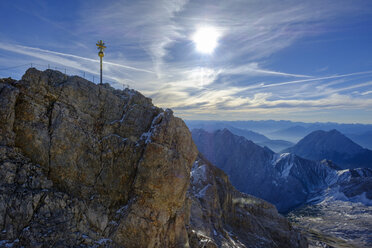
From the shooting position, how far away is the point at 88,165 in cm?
2317

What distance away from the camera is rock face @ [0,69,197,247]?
1850cm

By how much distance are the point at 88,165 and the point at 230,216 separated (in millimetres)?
57288

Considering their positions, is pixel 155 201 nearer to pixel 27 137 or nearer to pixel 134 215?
pixel 134 215

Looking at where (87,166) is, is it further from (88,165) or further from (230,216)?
(230,216)

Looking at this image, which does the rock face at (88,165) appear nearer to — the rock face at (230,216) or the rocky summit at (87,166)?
the rocky summit at (87,166)

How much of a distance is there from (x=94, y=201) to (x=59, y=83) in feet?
45.9

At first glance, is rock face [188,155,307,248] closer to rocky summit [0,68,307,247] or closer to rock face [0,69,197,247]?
rocky summit [0,68,307,247]

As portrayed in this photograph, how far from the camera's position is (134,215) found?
896 inches

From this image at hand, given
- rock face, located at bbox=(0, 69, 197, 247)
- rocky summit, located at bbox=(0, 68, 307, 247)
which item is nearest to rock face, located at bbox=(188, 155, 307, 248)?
rocky summit, located at bbox=(0, 68, 307, 247)

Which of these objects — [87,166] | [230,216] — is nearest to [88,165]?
[87,166]

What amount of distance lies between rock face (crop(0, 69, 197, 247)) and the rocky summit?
0.28 ft

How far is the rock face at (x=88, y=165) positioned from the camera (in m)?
18.5

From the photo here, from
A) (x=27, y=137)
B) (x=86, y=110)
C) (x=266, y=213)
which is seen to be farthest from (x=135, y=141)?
(x=266, y=213)

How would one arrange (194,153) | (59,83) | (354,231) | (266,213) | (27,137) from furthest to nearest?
(354,231)
(266,213)
(194,153)
(59,83)
(27,137)
